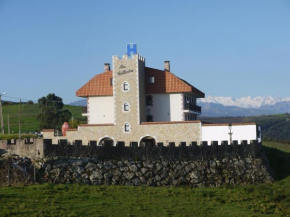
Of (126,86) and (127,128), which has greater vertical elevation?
(126,86)

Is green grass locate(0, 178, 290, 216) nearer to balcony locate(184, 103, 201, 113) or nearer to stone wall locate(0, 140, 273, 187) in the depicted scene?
stone wall locate(0, 140, 273, 187)

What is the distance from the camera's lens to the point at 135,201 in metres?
27.5

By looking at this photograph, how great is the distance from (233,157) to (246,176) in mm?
1621

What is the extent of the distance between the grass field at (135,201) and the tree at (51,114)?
57.1 metres

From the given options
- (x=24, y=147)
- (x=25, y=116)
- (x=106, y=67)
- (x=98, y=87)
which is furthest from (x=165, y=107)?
(x=25, y=116)

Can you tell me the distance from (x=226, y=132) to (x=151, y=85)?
11330 mm

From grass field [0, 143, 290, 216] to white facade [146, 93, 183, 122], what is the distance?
2398 centimetres

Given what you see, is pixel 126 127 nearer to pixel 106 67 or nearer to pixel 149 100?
pixel 149 100

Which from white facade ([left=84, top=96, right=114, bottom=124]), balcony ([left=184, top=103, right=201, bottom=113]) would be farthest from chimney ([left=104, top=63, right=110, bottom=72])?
balcony ([left=184, top=103, right=201, bottom=113])

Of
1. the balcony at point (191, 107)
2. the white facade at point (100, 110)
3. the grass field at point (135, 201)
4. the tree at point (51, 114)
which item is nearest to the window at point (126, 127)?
the white facade at point (100, 110)

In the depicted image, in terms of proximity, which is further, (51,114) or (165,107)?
(51,114)

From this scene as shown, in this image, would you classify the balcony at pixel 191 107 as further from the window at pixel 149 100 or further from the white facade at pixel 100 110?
the white facade at pixel 100 110

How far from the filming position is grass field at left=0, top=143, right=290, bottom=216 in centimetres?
2416

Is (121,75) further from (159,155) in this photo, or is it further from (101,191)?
(101,191)
